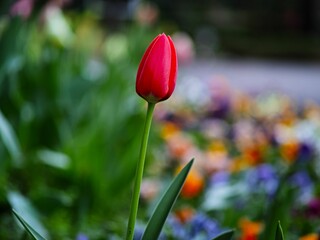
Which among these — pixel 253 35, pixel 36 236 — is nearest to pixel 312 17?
pixel 253 35

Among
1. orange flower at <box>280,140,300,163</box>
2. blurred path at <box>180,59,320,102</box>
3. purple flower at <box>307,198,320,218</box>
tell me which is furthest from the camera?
blurred path at <box>180,59,320,102</box>

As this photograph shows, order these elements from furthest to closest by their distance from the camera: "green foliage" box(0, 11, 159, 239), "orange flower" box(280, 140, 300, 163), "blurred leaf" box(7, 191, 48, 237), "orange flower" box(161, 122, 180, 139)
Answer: "orange flower" box(161, 122, 180, 139), "orange flower" box(280, 140, 300, 163), "green foliage" box(0, 11, 159, 239), "blurred leaf" box(7, 191, 48, 237)

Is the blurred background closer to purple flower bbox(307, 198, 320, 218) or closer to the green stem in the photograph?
purple flower bbox(307, 198, 320, 218)

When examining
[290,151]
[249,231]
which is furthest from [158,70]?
[290,151]

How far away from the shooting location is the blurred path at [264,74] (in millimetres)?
6281

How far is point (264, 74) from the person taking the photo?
306 inches

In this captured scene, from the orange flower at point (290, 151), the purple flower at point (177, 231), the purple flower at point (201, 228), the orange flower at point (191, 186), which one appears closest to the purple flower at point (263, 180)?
the orange flower at point (191, 186)

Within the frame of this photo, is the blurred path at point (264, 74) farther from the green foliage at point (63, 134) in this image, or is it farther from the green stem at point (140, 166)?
the green stem at point (140, 166)

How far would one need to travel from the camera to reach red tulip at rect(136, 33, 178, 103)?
896 millimetres

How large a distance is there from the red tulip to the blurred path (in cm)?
474

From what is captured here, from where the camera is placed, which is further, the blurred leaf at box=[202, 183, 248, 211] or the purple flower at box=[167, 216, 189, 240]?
the blurred leaf at box=[202, 183, 248, 211]

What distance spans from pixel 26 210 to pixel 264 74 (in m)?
6.42

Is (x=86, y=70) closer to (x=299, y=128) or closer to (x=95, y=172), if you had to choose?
(x=95, y=172)

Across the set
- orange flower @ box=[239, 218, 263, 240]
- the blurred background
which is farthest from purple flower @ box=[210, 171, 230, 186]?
orange flower @ box=[239, 218, 263, 240]
